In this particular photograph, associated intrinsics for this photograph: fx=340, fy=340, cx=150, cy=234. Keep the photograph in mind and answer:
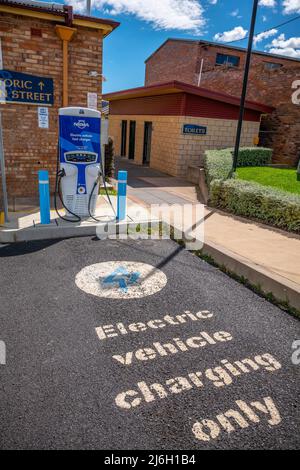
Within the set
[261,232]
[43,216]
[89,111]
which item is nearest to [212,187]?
[261,232]

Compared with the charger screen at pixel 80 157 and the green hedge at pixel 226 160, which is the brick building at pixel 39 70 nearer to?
the charger screen at pixel 80 157

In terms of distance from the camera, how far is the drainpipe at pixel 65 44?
7609 millimetres

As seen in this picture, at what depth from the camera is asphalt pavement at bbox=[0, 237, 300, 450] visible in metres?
2.54

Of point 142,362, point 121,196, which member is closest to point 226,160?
point 121,196

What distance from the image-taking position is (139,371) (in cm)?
315

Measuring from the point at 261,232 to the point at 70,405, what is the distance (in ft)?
17.7

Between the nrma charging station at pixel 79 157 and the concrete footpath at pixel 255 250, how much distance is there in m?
2.24

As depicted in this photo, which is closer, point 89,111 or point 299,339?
point 299,339

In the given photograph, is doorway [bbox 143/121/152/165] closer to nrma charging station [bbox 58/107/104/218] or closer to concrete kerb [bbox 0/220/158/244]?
nrma charging station [bbox 58/107/104/218]

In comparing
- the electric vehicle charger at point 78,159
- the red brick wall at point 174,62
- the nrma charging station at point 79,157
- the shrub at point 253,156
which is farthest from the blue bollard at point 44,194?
the red brick wall at point 174,62

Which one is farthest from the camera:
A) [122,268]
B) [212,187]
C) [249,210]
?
[212,187]

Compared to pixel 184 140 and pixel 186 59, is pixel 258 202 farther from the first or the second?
pixel 186 59

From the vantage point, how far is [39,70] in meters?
7.95

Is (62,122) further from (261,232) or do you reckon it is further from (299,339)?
(299,339)
